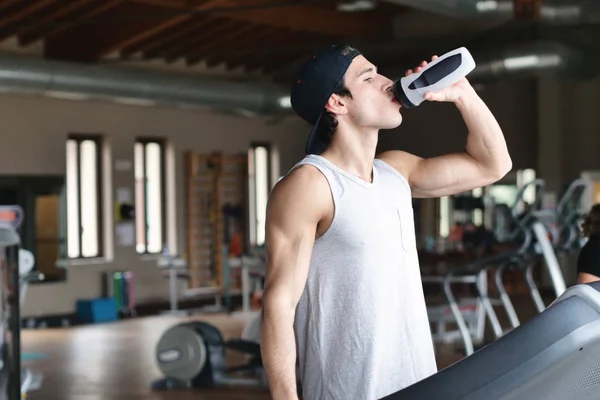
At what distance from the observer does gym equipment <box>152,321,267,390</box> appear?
761 cm

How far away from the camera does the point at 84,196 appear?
44.3 ft

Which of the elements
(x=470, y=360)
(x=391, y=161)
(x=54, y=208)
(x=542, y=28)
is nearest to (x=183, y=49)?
(x=54, y=208)

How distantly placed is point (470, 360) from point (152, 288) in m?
13.1

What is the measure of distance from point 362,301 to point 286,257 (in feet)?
0.56

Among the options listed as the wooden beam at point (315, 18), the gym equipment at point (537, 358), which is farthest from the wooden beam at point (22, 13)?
the gym equipment at point (537, 358)

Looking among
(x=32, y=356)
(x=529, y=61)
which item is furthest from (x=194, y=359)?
(x=529, y=61)

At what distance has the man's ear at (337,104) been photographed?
6.57 feet

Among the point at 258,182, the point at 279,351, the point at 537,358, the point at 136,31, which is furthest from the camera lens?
the point at 258,182

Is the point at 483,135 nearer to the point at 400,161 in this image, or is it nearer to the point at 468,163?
the point at 468,163

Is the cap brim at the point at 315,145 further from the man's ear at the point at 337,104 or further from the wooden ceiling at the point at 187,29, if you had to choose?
the wooden ceiling at the point at 187,29

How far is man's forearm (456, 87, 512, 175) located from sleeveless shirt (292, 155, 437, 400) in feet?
0.73

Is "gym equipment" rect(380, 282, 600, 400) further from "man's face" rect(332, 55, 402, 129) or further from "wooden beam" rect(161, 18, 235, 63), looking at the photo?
"wooden beam" rect(161, 18, 235, 63)

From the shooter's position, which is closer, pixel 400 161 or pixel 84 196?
pixel 400 161

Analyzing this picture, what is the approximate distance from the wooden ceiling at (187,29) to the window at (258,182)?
1263 mm
